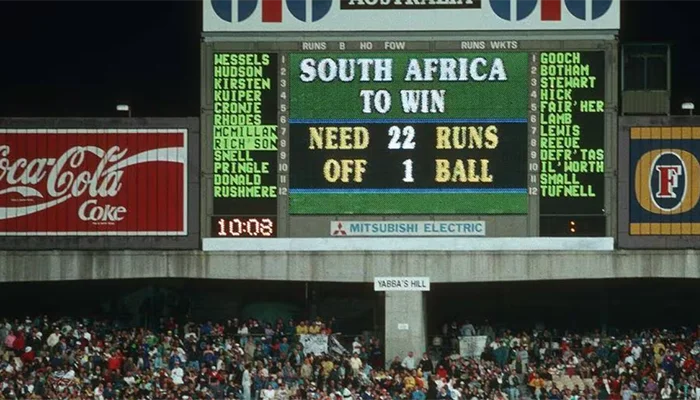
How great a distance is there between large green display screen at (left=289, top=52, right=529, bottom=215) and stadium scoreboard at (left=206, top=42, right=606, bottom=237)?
0.9 inches

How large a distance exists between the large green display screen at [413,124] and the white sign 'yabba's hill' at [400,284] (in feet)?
7.31

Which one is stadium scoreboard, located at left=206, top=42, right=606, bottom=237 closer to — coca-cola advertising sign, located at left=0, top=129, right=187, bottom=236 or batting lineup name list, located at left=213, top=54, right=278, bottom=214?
batting lineup name list, located at left=213, top=54, right=278, bottom=214

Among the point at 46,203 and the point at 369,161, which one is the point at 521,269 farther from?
the point at 46,203

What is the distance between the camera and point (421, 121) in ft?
145

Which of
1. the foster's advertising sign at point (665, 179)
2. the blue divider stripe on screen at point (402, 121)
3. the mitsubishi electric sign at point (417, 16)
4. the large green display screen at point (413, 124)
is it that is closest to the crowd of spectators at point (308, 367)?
the foster's advertising sign at point (665, 179)

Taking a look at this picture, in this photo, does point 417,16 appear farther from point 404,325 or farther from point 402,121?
point 404,325

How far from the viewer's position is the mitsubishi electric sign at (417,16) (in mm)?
43969

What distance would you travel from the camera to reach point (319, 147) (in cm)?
4416

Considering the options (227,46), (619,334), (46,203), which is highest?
(227,46)

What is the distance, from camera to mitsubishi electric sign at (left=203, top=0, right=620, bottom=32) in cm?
4397

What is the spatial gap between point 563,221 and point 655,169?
2511 mm

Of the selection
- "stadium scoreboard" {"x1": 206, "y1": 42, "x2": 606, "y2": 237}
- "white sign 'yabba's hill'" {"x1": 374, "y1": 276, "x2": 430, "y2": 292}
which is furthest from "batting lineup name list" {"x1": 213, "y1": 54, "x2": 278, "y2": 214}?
"white sign 'yabba's hill'" {"x1": 374, "y1": 276, "x2": 430, "y2": 292}

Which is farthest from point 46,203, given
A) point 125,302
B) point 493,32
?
point 493,32

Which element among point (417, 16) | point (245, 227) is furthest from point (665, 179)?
point (245, 227)
